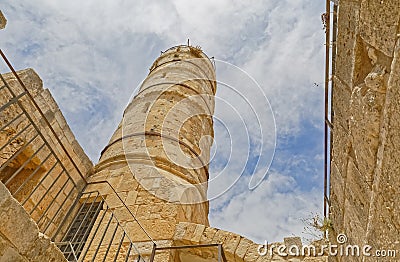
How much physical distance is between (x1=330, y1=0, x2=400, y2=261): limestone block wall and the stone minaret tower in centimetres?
274

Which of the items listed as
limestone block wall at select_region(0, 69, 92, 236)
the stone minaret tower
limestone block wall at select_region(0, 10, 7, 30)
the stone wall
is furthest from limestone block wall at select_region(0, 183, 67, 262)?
limestone block wall at select_region(0, 69, 92, 236)

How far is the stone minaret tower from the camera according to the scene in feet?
18.0

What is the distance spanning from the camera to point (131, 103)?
945cm

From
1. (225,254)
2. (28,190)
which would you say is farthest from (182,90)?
(225,254)

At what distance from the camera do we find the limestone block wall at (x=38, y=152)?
5.91m

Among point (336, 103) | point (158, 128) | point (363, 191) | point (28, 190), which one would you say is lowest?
point (363, 191)

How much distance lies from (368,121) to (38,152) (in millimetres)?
5428

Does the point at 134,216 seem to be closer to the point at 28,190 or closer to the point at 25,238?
the point at 28,190

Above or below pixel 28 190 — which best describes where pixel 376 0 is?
below

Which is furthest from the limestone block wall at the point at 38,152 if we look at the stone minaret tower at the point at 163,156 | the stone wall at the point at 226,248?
the stone wall at the point at 226,248

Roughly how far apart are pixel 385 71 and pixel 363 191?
888mm

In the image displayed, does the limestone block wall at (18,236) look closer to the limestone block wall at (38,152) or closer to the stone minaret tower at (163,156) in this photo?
the stone minaret tower at (163,156)

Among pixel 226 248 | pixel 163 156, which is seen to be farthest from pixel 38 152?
pixel 226 248

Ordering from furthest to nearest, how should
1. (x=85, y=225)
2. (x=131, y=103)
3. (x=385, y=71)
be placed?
(x=131, y=103) → (x=85, y=225) → (x=385, y=71)
